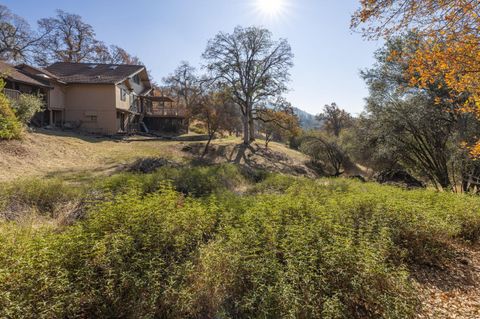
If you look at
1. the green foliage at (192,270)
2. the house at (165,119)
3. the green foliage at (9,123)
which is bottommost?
the green foliage at (192,270)

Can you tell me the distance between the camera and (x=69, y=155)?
1627cm

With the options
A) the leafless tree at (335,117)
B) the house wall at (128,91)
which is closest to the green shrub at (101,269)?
the house wall at (128,91)

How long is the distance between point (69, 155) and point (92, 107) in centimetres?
1117

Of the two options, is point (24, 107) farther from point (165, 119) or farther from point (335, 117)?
point (335, 117)

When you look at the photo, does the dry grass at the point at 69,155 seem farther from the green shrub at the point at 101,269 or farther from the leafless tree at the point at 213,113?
the green shrub at the point at 101,269

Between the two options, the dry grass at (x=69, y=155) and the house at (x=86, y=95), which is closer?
the dry grass at (x=69, y=155)

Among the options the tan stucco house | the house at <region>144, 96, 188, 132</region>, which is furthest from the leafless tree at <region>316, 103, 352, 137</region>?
the tan stucco house

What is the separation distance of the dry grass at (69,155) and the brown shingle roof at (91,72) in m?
6.78

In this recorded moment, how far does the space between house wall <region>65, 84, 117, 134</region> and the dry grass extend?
131 inches

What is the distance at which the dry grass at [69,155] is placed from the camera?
1218 centimetres

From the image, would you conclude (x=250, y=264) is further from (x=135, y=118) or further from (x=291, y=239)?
(x=135, y=118)

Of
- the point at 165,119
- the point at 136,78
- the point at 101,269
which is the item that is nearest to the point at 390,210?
the point at 101,269

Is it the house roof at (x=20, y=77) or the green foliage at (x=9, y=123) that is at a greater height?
the house roof at (x=20, y=77)

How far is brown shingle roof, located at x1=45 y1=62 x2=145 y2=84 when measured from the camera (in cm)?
2534
